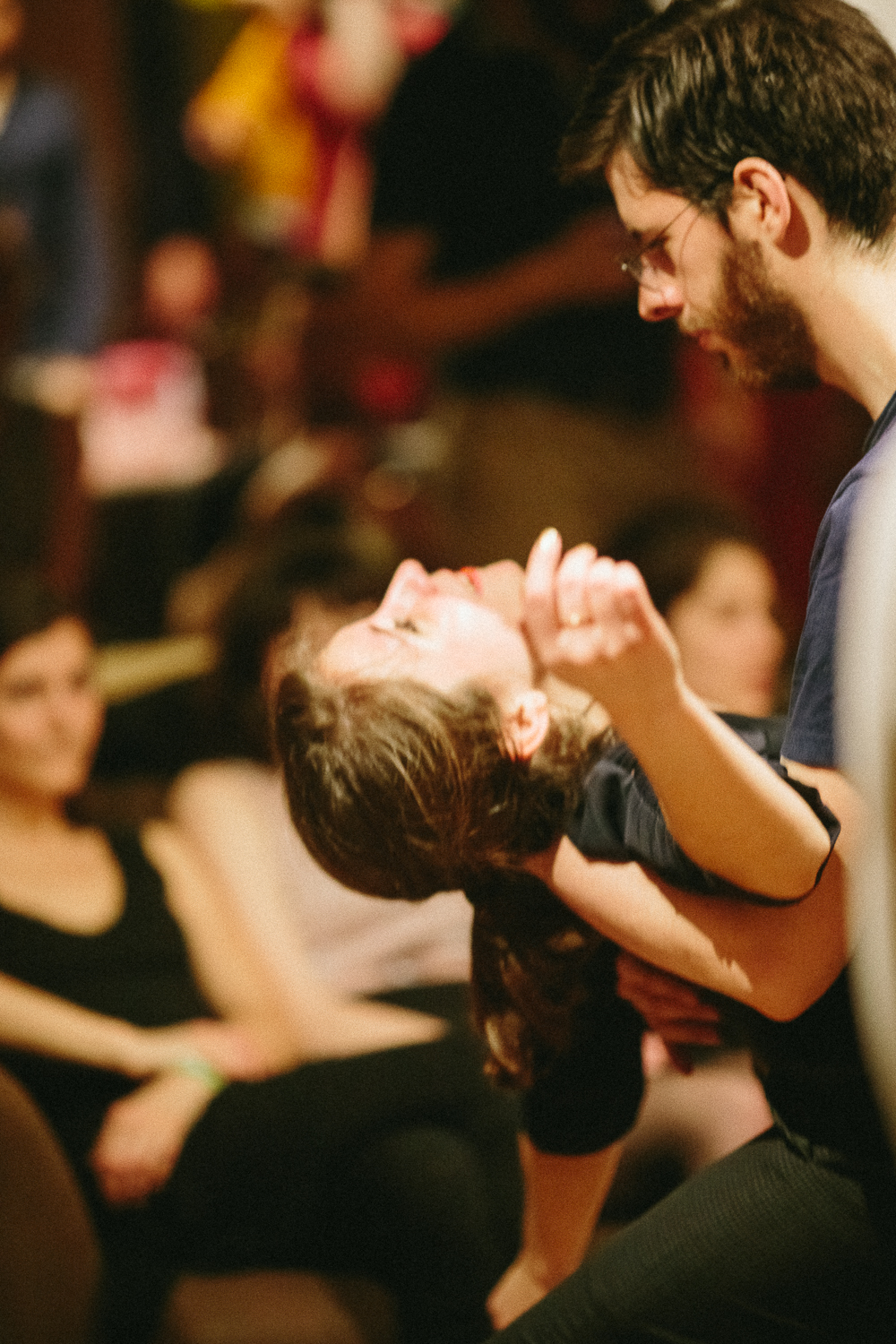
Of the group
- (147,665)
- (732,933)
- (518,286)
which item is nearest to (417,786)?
(732,933)

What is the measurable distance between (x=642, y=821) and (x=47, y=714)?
92 cm

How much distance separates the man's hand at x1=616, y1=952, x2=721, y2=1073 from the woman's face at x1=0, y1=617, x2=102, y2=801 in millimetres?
778

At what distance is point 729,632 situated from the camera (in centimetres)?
164

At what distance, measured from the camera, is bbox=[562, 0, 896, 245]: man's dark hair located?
80 centimetres

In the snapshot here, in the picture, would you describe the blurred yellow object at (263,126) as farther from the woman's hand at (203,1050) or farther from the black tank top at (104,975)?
the woman's hand at (203,1050)

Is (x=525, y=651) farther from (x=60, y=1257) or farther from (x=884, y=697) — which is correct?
(x=60, y=1257)

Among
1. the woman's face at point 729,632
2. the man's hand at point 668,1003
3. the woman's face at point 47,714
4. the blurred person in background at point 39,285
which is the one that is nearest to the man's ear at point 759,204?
the man's hand at point 668,1003

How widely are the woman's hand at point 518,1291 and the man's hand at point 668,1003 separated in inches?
11.2

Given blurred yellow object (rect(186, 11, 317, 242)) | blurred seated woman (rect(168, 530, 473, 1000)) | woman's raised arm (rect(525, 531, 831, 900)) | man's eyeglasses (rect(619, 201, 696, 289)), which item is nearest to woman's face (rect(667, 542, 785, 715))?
blurred seated woman (rect(168, 530, 473, 1000))

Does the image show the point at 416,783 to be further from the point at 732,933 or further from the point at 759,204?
the point at 759,204

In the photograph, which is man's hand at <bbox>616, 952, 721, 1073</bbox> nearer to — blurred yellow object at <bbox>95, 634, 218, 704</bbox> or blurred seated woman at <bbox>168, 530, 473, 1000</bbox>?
blurred seated woman at <bbox>168, 530, 473, 1000</bbox>

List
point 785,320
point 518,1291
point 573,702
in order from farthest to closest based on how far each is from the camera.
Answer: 1. point 518,1291
2. point 573,702
3. point 785,320

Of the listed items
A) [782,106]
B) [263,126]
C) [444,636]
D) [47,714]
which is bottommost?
[47,714]

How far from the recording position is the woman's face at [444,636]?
872mm
